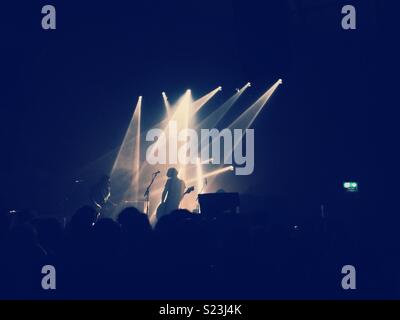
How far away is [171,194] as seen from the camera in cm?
884

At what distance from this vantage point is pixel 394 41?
9.34 metres

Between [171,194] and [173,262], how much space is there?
508cm

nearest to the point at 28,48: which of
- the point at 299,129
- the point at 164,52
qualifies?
the point at 164,52

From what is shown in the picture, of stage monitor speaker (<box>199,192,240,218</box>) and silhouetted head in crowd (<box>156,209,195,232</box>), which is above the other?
stage monitor speaker (<box>199,192,240,218</box>)

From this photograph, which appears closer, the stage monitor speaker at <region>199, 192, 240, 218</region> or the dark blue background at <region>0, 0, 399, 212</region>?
the stage monitor speaker at <region>199, 192, 240, 218</region>

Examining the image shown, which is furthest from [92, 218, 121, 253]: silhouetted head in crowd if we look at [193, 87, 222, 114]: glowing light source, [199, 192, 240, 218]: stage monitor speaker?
[193, 87, 222, 114]: glowing light source

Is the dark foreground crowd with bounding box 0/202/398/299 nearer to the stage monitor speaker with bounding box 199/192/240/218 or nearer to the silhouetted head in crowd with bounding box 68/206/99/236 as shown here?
the silhouetted head in crowd with bounding box 68/206/99/236

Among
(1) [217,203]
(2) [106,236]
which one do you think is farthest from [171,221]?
(1) [217,203]

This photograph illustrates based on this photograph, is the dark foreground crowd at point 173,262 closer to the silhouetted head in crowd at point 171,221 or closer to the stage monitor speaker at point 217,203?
the silhouetted head in crowd at point 171,221

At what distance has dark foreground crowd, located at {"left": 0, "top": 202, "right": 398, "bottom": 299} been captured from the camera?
3701mm

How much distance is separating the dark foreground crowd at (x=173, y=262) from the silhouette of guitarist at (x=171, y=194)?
4.65 m

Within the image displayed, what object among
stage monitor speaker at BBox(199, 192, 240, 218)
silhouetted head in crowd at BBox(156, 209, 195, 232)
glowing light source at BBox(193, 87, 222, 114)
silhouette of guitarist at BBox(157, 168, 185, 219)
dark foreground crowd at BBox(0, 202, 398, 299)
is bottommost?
dark foreground crowd at BBox(0, 202, 398, 299)

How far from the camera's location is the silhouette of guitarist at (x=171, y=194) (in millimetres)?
8805

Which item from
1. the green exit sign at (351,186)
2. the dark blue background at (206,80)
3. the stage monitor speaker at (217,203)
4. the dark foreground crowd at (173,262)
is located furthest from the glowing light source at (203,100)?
the dark foreground crowd at (173,262)
